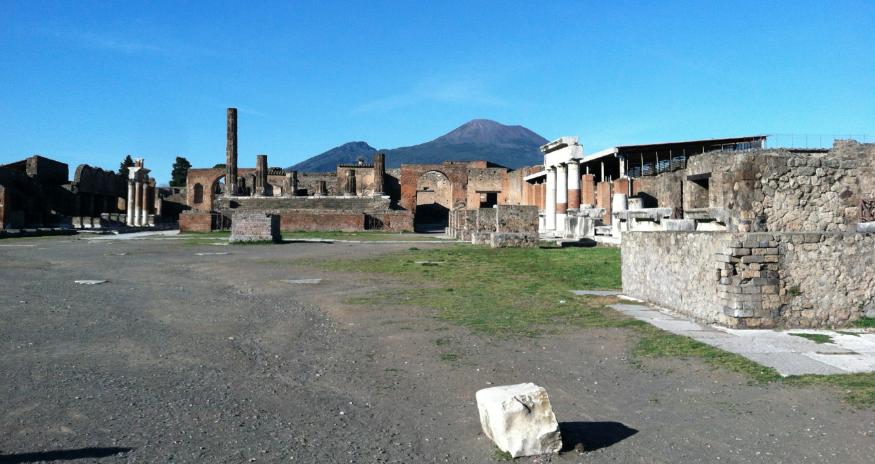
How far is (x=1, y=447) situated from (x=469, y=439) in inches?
95.8

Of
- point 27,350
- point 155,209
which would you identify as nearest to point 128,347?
point 27,350

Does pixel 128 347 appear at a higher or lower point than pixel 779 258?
lower

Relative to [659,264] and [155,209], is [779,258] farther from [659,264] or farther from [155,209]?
[155,209]

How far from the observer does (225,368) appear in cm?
516

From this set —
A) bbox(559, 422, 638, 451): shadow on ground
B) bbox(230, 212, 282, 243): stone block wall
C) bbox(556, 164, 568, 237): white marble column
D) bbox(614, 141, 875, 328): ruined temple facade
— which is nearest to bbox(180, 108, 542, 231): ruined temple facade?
bbox(556, 164, 568, 237): white marble column

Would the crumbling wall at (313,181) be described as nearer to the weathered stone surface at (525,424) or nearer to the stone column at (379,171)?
the stone column at (379,171)

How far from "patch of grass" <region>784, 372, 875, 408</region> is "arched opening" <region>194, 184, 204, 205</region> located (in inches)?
2712

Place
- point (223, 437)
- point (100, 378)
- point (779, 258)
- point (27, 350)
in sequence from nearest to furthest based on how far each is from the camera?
point (223, 437) → point (100, 378) → point (27, 350) → point (779, 258)

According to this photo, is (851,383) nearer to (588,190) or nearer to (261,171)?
(588,190)

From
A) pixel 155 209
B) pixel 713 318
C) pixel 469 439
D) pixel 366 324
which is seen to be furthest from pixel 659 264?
pixel 155 209

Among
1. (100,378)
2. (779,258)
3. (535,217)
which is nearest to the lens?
(100,378)

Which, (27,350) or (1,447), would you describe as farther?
(27,350)

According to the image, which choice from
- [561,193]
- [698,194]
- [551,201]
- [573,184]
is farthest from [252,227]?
[551,201]

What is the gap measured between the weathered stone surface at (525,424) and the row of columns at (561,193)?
2749cm
